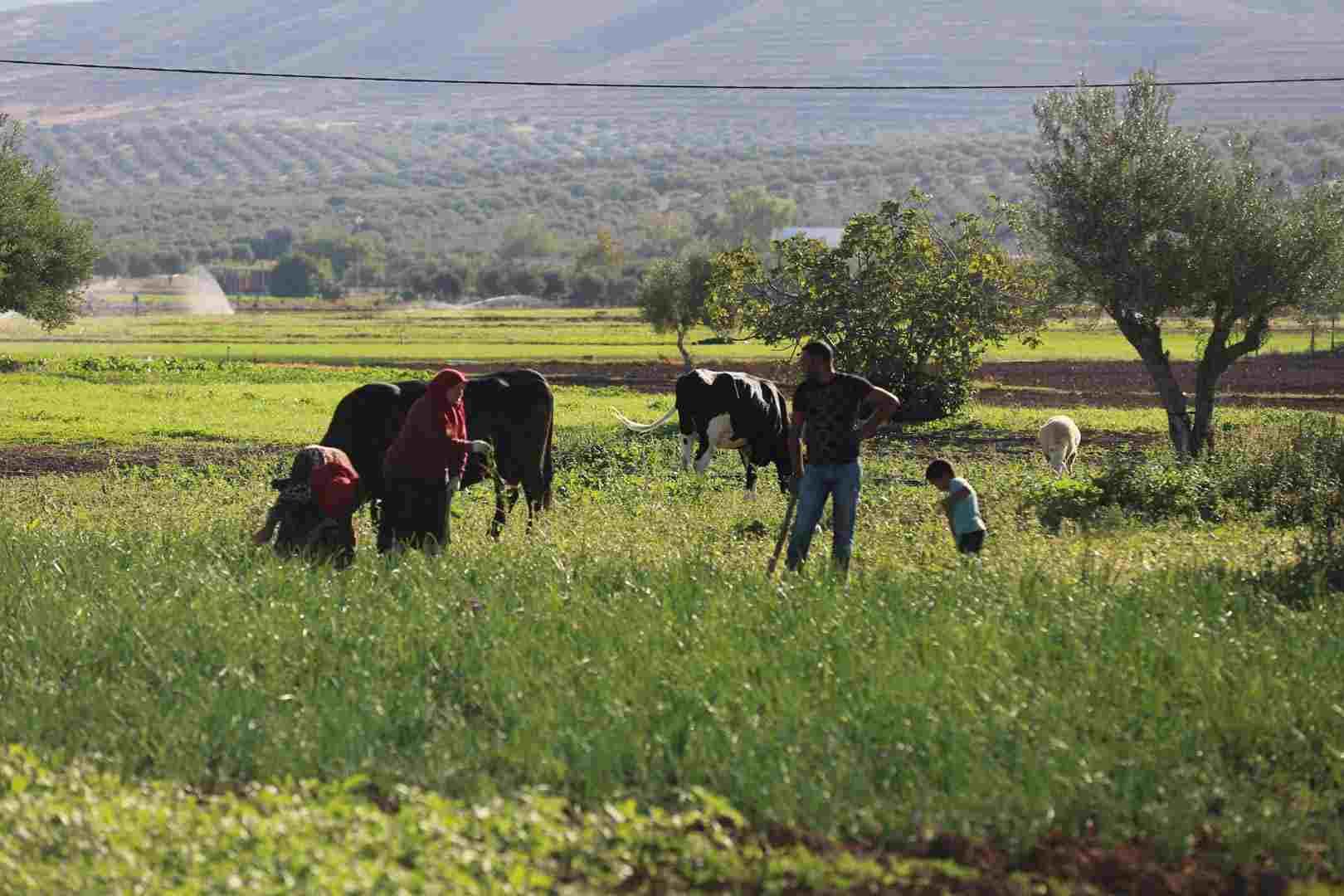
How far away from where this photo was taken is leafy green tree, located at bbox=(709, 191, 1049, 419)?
3694 centimetres

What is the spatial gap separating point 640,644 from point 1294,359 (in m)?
52.5

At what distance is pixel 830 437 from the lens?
13.8 metres

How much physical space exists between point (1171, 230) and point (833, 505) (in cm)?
1685

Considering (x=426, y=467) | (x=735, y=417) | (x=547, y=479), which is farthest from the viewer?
(x=735, y=417)

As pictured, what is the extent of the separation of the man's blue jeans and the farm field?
0.45 meters

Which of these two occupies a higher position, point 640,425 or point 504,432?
point 504,432

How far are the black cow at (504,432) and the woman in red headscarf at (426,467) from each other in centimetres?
268

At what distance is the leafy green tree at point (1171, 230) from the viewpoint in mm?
27797

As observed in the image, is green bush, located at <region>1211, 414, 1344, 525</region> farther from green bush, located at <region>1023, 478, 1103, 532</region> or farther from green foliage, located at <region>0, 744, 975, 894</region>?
green foliage, located at <region>0, 744, 975, 894</region>

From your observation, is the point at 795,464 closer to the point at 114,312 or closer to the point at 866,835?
the point at 866,835

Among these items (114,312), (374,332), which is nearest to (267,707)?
(374,332)

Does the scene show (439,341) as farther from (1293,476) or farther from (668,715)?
(668,715)

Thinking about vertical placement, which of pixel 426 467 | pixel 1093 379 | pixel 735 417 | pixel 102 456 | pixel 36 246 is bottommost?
pixel 1093 379

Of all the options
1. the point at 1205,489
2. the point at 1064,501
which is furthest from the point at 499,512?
the point at 1205,489
